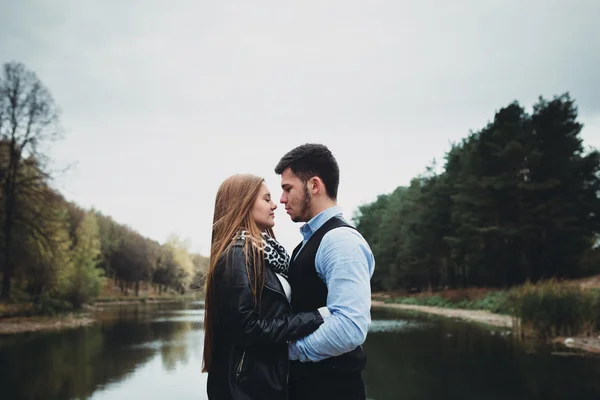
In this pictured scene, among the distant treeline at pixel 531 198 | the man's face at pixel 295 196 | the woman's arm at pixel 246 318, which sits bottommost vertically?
the woman's arm at pixel 246 318

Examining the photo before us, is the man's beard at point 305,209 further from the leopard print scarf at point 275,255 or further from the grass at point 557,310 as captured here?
the grass at point 557,310

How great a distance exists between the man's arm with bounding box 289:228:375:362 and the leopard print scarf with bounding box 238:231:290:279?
0.72 ft

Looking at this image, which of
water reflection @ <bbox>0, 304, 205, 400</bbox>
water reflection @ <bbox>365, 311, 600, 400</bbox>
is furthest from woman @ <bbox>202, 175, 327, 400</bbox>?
water reflection @ <bbox>0, 304, 205, 400</bbox>

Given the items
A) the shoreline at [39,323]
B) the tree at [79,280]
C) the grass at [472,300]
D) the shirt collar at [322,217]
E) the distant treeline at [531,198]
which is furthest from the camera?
the distant treeline at [531,198]

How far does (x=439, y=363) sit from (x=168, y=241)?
71.0m

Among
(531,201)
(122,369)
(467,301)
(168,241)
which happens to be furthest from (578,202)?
(168,241)

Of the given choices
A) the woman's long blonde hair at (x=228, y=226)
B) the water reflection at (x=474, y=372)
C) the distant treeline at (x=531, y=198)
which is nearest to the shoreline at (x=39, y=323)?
the water reflection at (x=474, y=372)

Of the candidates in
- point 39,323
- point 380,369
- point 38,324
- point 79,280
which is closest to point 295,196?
point 380,369

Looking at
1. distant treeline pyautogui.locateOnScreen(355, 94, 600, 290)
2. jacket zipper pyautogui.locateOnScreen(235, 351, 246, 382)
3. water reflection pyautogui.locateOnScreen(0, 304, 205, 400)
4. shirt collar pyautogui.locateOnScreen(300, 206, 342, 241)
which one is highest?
distant treeline pyautogui.locateOnScreen(355, 94, 600, 290)

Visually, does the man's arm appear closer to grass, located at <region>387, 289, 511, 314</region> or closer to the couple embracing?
the couple embracing

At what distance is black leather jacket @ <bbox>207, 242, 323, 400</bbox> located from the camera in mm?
2023

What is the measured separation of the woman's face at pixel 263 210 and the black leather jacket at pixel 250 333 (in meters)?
0.22

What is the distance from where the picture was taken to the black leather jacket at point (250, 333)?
2023 mm

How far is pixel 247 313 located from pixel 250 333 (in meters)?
0.07
